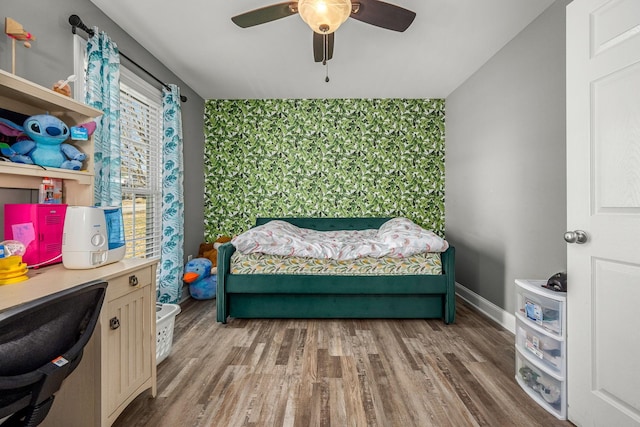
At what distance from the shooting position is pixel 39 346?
0.81 metres

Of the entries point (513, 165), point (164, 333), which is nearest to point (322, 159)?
point (513, 165)

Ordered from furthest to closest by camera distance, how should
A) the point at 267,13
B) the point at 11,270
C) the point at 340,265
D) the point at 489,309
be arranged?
1. the point at 489,309
2. the point at 340,265
3. the point at 267,13
4. the point at 11,270

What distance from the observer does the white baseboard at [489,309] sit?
2633mm

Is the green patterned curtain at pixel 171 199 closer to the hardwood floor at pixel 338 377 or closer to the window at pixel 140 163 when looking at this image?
the window at pixel 140 163

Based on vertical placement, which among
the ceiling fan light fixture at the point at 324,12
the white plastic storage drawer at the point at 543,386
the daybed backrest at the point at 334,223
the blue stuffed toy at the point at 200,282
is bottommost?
the white plastic storage drawer at the point at 543,386

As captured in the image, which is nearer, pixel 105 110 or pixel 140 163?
pixel 105 110

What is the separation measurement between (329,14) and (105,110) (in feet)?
5.59

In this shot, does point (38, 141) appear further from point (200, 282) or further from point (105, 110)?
point (200, 282)

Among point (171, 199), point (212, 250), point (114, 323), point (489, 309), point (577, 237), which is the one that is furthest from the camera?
point (212, 250)

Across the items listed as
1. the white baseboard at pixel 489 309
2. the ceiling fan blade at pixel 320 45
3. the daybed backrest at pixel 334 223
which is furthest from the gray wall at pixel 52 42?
the white baseboard at pixel 489 309

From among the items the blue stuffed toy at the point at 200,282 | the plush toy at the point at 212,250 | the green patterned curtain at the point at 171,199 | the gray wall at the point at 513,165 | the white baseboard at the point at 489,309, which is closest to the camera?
the gray wall at the point at 513,165

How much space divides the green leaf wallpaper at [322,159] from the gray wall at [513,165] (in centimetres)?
50

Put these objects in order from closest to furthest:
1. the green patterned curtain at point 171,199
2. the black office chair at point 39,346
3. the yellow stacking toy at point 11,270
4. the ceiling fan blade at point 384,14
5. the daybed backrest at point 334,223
A: 1. the black office chair at point 39,346
2. the yellow stacking toy at point 11,270
3. the ceiling fan blade at point 384,14
4. the green patterned curtain at point 171,199
5. the daybed backrest at point 334,223

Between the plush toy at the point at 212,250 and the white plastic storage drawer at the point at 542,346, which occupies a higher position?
the plush toy at the point at 212,250
